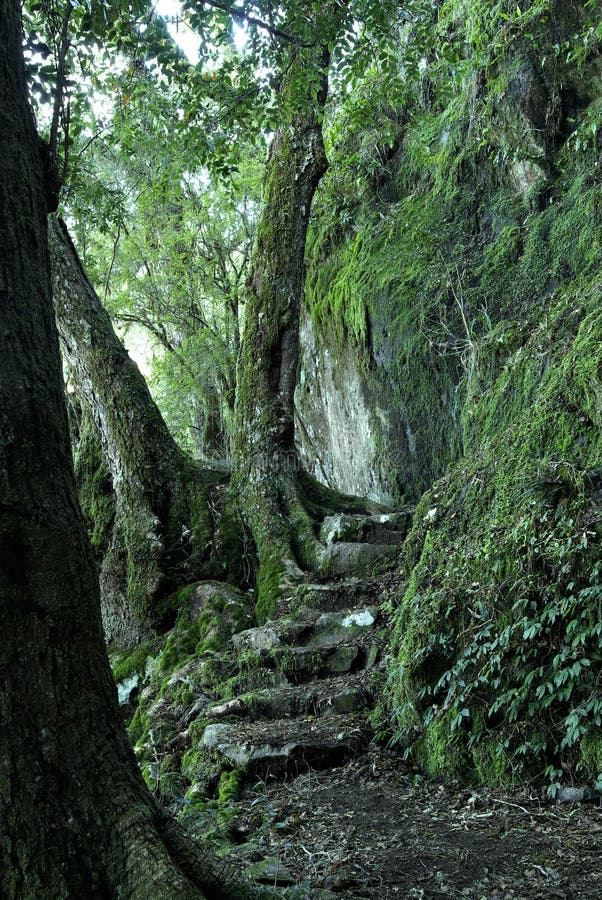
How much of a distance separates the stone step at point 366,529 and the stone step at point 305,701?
6.10 ft

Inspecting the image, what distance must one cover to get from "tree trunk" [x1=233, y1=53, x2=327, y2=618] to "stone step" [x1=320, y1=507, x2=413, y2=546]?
8.6 inches

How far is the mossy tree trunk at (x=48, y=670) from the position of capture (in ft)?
6.88

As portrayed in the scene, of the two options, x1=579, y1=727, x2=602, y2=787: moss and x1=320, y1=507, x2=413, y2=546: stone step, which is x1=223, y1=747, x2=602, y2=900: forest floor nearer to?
x1=579, y1=727, x2=602, y2=787: moss

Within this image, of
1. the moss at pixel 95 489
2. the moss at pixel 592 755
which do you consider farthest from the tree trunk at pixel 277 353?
the moss at pixel 592 755

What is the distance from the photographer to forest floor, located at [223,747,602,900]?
2.65 m

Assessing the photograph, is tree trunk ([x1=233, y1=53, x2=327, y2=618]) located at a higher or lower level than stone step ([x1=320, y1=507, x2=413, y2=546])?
higher

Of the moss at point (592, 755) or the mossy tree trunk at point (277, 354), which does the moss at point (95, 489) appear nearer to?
the mossy tree trunk at point (277, 354)

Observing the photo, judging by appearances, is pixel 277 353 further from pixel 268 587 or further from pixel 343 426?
pixel 268 587

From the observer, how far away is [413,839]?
312 centimetres

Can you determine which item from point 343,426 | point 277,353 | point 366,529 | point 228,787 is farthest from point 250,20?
point 343,426

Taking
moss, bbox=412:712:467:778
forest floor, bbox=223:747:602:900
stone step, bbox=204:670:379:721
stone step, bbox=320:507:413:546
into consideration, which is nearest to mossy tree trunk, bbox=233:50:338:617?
stone step, bbox=320:507:413:546

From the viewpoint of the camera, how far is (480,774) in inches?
143

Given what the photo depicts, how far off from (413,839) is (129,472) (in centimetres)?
521

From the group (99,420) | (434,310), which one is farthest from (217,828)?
(434,310)
